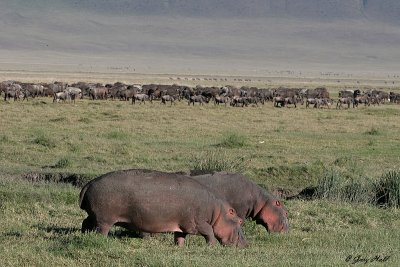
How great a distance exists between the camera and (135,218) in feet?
30.5

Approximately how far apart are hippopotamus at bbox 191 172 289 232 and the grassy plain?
259 mm

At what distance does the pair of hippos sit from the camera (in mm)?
9219

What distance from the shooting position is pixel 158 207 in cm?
930

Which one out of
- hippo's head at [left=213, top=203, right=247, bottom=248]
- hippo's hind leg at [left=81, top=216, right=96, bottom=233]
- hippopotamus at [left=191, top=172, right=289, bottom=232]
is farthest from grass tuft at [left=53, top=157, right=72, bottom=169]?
hippo's head at [left=213, top=203, right=247, bottom=248]

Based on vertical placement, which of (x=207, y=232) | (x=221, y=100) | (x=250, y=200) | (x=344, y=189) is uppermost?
(x=250, y=200)

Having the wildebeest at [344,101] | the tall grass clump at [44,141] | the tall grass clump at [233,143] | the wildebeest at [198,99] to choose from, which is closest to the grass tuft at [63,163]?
the tall grass clump at [44,141]

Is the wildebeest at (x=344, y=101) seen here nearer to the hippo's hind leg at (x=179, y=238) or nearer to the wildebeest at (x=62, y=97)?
the wildebeest at (x=62, y=97)

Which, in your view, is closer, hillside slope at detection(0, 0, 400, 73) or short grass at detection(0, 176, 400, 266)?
short grass at detection(0, 176, 400, 266)

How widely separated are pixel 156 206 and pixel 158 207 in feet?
0.09

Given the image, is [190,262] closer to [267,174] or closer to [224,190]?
[224,190]

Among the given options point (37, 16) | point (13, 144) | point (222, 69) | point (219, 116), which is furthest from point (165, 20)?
point (13, 144)

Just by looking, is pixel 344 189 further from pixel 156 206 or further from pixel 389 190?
pixel 156 206

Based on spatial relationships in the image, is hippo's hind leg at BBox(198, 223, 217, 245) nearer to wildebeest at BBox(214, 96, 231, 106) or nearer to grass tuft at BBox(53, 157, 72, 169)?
grass tuft at BBox(53, 157, 72, 169)

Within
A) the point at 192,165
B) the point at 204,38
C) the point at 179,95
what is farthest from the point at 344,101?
the point at 204,38
